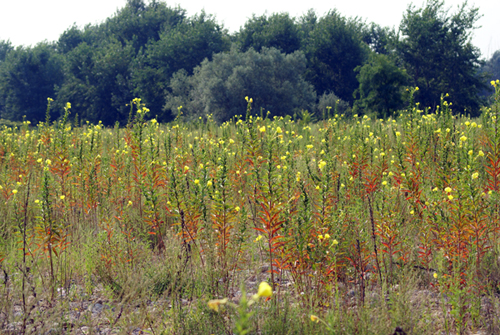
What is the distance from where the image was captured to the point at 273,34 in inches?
1476

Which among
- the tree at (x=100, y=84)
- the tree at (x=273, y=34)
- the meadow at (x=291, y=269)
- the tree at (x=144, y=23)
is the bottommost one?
the meadow at (x=291, y=269)

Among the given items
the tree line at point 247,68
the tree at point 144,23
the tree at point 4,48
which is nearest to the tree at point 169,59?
the tree line at point 247,68

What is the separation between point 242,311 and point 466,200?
2.43 metres

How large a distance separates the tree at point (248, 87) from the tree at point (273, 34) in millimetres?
6735

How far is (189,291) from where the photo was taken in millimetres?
2875

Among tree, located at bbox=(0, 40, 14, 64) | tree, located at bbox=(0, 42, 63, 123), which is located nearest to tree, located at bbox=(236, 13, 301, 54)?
tree, located at bbox=(0, 42, 63, 123)

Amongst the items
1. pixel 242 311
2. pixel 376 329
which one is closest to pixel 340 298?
pixel 376 329

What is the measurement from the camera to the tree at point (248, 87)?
27.4 metres

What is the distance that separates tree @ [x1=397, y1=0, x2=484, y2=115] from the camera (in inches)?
1173

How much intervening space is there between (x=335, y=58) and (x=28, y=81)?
3531 cm

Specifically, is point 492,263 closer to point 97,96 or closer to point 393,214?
point 393,214

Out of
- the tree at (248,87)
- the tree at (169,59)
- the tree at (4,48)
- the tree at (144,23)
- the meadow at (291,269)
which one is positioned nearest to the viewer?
the meadow at (291,269)

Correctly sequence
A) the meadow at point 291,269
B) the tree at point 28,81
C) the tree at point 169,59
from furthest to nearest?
the tree at point 28,81 < the tree at point 169,59 < the meadow at point 291,269

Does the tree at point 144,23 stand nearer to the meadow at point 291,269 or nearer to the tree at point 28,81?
the tree at point 28,81
